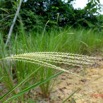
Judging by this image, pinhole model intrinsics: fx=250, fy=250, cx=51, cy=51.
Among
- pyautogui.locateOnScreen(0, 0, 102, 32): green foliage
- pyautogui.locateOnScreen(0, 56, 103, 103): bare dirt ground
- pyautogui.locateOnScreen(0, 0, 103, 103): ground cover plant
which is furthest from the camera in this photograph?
pyautogui.locateOnScreen(0, 0, 102, 32): green foliage

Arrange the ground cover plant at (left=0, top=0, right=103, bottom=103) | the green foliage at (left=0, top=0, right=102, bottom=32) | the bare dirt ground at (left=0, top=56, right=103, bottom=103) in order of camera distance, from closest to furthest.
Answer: the ground cover plant at (left=0, top=0, right=103, bottom=103), the bare dirt ground at (left=0, top=56, right=103, bottom=103), the green foliage at (left=0, top=0, right=102, bottom=32)

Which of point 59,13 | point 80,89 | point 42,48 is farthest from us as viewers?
point 59,13

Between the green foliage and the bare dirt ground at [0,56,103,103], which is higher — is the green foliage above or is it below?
above

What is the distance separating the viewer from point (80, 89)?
225cm

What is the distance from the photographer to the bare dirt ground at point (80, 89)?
206cm

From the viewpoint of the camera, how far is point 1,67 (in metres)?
1.67

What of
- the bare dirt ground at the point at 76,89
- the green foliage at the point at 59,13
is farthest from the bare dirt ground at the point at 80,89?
the green foliage at the point at 59,13

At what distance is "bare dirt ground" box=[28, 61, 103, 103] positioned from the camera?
206 centimetres

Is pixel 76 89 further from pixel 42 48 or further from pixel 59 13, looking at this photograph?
pixel 59 13

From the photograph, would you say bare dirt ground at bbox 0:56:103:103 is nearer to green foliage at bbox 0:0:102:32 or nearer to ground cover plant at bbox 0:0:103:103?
ground cover plant at bbox 0:0:103:103

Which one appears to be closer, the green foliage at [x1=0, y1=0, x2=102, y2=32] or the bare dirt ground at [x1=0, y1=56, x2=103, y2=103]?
the bare dirt ground at [x1=0, y1=56, x2=103, y2=103]

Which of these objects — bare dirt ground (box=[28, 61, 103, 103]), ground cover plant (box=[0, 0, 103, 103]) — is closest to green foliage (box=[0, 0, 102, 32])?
ground cover plant (box=[0, 0, 103, 103])

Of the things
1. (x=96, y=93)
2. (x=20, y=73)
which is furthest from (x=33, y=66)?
(x=96, y=93)

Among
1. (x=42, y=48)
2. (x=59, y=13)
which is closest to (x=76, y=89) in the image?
(x=42, y=48)
